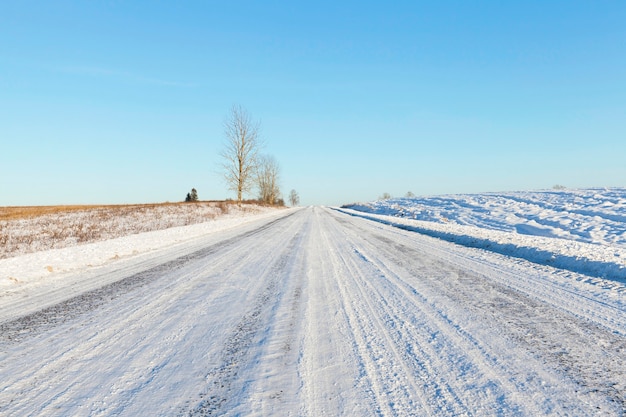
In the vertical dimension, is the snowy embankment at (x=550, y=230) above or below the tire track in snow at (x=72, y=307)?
below

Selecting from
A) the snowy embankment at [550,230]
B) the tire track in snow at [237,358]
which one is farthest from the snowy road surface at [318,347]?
the snowy embankment at [550,230]

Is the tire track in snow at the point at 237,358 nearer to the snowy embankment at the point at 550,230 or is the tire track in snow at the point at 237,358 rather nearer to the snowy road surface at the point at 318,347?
the snowy road surface at the point at 318,347

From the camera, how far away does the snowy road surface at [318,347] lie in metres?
2.10

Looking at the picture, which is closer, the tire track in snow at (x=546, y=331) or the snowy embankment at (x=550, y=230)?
the tire track in snow at (x=546, y=331)

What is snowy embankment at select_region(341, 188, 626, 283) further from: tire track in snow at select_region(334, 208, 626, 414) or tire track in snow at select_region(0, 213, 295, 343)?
tire track in snow at select_region(0, 213, 295, 343)

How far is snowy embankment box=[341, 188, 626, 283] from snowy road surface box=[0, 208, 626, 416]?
5.68 feet

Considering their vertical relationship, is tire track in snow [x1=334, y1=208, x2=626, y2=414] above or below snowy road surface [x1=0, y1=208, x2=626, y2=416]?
below

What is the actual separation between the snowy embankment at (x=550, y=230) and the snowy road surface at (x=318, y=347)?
1.73m

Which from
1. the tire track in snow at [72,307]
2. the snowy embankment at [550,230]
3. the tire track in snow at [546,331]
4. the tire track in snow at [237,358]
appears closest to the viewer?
the tire track in snow at [237,358]

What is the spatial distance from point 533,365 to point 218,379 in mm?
2349

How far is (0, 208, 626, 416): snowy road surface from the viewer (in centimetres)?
210

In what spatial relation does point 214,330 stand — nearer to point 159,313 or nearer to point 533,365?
point 159,313

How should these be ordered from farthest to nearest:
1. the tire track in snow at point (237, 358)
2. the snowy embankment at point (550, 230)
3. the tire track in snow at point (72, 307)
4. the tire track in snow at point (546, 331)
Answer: the snowy embankment at point (550, 230) → the tire track in snow at point (72, 307) → the tire track in snow at point (546, 331) → the tire track in snow at point (237, 358)

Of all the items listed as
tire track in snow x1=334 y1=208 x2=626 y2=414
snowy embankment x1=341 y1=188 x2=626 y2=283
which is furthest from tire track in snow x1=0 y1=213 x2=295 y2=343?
snowy embankment x1=341 y1=188 x2=626 y2=283
